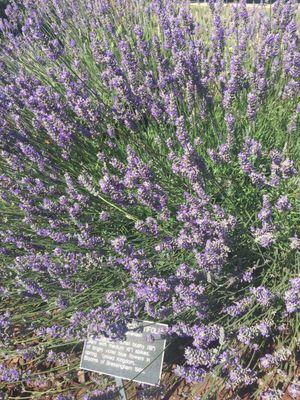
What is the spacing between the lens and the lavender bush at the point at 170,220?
1763 millimetres

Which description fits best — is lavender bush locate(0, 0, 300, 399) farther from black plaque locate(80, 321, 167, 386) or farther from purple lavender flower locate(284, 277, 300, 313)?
black plaque locate(80, 321, 167, 386)

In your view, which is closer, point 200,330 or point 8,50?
point 200,330

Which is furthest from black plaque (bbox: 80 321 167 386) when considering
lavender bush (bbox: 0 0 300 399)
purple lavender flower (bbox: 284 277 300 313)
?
purple lavender flower (bbox: 284 277 300 313)

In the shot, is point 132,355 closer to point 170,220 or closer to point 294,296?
point 170,220

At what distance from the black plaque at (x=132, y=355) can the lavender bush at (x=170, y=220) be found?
117 millimetres

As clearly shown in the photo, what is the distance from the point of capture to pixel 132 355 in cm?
207

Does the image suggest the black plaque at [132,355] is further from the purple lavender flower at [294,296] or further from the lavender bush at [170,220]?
the purple lavender flower at [294,296]

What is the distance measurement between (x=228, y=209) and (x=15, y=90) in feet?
4.76

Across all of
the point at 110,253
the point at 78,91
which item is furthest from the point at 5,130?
the point at 110,253

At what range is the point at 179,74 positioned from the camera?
86.6 inches

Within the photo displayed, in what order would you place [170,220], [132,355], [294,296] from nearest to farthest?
1. [294,296]
2. [132,355]
3. [170,220]

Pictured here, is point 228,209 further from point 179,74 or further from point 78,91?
point 78,91

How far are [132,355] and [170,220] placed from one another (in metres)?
0.75

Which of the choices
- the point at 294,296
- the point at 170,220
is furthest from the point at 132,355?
the point at 294,296
